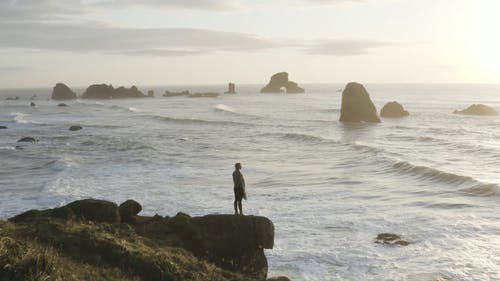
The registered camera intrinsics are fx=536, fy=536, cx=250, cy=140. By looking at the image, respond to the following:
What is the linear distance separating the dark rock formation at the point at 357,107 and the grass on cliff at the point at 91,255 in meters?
64.9

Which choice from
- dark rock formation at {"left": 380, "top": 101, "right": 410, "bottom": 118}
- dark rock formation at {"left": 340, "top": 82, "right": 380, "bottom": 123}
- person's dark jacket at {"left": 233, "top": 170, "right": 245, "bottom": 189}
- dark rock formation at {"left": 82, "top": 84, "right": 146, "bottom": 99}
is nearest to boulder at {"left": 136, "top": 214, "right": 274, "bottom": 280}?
person's dark jacket at {"left": 233, "top": 170, "right": 245, "bottom": 189}

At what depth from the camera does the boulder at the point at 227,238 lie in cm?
1527

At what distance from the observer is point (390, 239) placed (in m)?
20.2

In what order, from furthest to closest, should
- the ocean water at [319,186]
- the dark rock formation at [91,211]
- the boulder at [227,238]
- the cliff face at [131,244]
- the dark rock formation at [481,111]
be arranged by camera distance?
the dark rock formation at [481,111], the ocean water at [319,186], the dark rock formation at [91,211], the boulder at [227,238], the cliff face at [131,244]

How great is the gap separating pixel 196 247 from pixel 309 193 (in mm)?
14131

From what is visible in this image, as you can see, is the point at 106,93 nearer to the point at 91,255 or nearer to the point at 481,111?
the point at 481,111

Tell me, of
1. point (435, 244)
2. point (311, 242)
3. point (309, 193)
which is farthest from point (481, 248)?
point (309, 193)

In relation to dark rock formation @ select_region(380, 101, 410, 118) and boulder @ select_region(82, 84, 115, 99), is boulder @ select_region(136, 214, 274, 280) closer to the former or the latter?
dark rock formation @ select_region(380, 101, 410, 118)

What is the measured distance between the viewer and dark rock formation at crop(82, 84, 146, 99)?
17788cm

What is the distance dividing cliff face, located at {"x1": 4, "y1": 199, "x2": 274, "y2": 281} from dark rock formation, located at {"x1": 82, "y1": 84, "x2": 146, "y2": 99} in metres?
169

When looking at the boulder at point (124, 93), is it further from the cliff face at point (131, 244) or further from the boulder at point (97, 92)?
the cliff face at point (131, 244)

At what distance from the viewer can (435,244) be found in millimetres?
19828

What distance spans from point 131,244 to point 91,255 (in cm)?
115

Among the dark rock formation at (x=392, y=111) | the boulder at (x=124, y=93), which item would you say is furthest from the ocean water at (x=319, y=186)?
the boulder at (x=124, y=93)
